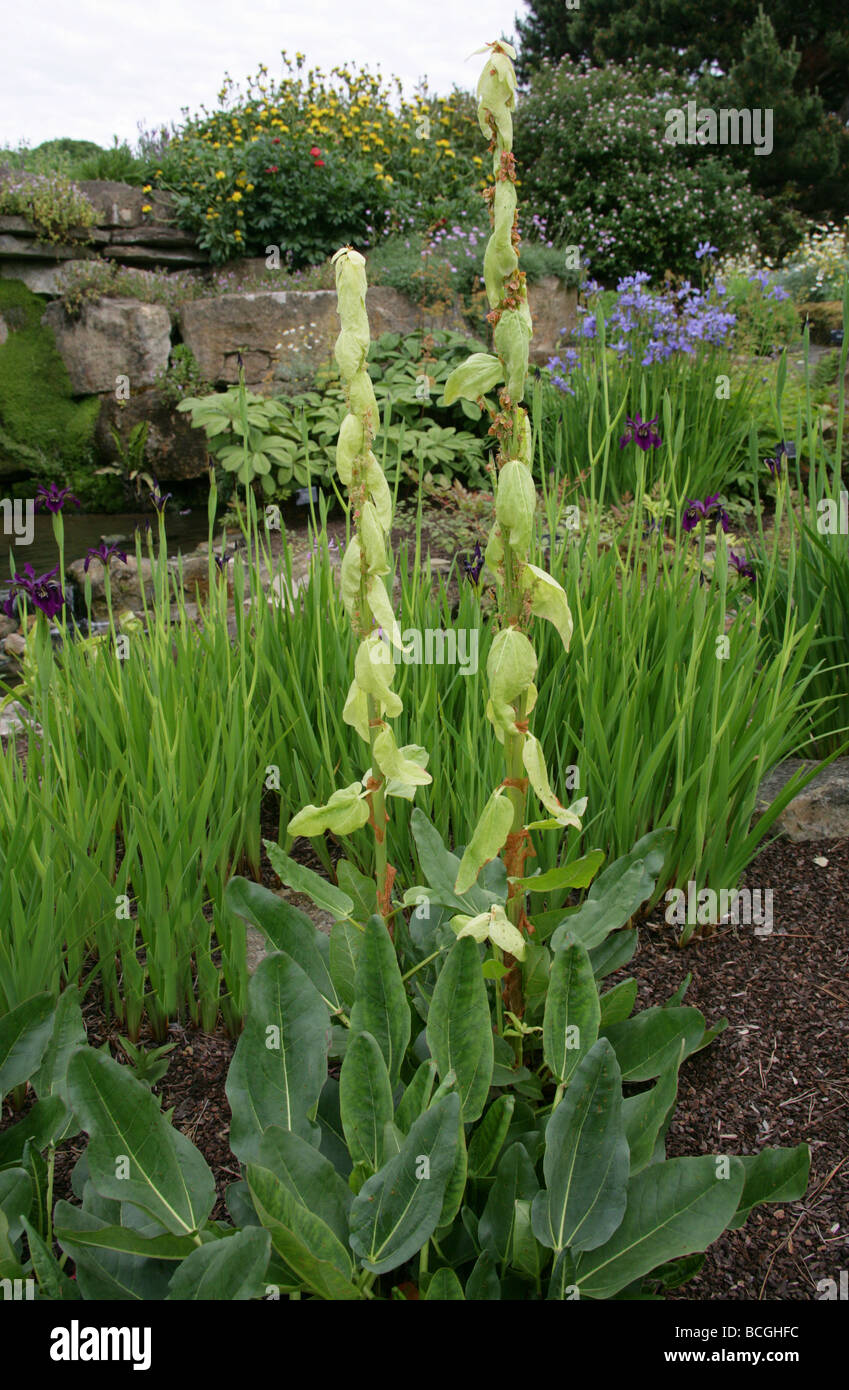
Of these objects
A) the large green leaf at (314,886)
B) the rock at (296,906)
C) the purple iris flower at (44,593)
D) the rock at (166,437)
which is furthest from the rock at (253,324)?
the large green leaf at (314,886)

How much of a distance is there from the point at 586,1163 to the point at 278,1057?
0.39 m

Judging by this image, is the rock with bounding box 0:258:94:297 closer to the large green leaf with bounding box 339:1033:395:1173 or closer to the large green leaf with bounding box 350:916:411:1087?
the large green leaf with bounding box 350:916:411:1087

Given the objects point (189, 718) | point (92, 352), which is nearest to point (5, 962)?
point (189, 718)

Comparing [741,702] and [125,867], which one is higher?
[741,702]

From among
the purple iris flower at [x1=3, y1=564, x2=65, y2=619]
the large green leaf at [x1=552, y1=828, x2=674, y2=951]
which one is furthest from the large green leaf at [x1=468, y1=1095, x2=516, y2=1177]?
the purple iris flower at [x1=3, y1=564, x2=65, y2=619]

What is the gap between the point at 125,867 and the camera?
1.60 m

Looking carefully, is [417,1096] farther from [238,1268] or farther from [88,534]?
[88,534]

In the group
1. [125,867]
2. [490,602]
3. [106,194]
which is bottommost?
[125,867]

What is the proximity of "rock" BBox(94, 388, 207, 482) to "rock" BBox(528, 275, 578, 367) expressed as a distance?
358 cm

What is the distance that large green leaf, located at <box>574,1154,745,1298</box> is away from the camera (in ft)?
3.27
